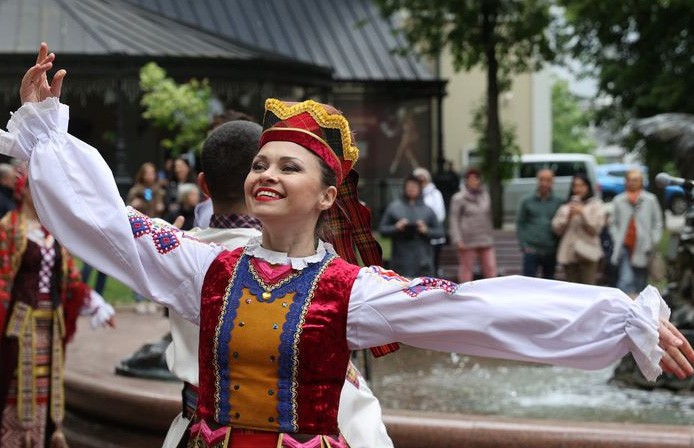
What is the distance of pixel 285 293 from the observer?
11.3ft

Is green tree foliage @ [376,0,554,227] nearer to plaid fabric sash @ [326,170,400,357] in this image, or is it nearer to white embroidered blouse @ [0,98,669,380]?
plaid fabric sash @ [326,170,400,357]

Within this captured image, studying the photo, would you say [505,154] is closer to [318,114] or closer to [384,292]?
[318,114]

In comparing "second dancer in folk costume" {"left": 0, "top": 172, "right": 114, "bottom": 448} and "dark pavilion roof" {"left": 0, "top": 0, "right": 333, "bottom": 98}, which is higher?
"dark pavilion roof" {"left": 0, "top": 0, "right": 333, "bottom": 98}

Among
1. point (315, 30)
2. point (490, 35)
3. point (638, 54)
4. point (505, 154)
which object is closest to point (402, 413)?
point (638, 54)

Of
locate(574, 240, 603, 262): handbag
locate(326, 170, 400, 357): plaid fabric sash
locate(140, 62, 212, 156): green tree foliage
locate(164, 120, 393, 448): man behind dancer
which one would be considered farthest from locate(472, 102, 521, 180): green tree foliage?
locate(326, 170, 400, 357): plaid fabric sash

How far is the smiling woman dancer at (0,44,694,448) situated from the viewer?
329 centimetres

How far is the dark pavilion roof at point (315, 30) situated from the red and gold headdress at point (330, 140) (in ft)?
90.6

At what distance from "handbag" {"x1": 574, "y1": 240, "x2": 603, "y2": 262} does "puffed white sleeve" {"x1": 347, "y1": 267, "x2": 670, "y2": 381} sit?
31.5ft

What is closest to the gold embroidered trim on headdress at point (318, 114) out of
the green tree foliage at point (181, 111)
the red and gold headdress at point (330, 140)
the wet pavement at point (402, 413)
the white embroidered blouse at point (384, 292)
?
the red and gold headdress at point (330, 140)

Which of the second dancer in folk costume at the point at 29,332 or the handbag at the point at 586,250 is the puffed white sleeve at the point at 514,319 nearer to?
the second dancer in folk costume at the point at 29,332

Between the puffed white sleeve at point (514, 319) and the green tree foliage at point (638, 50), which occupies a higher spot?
the green tree foliage at point (638, 50)

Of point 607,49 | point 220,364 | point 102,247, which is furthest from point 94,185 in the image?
point 607,49

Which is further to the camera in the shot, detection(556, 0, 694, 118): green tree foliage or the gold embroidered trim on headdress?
detection(556, 0, 694, 118): green tree foliage

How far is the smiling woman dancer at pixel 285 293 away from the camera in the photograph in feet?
10.8
